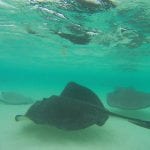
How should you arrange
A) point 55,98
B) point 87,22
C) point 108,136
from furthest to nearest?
point 87,22 → point 108,136 → point 55,98

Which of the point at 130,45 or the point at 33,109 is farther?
the point at 130,45

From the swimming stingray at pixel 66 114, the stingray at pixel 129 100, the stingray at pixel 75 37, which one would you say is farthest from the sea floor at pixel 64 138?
the stingray at pixel 75 37

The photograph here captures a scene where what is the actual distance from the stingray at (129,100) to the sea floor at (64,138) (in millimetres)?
2093

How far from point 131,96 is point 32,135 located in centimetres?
636

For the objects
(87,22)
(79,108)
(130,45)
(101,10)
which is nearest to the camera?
(79,108)

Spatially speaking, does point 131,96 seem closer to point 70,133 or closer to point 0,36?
point 70,133

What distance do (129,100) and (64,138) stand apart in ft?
17.4

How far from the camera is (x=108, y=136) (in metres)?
8.55

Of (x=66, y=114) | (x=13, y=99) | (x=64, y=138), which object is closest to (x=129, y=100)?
(x=64, y=138)

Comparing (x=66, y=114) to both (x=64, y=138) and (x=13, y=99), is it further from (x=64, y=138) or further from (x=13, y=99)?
(x=13, y=99)

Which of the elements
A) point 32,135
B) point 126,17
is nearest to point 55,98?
point 32,135

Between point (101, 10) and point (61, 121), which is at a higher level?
point (101, 10)

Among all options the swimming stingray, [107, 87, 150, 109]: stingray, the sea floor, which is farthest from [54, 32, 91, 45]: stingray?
the swimming stingray

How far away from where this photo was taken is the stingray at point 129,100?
454 inches
